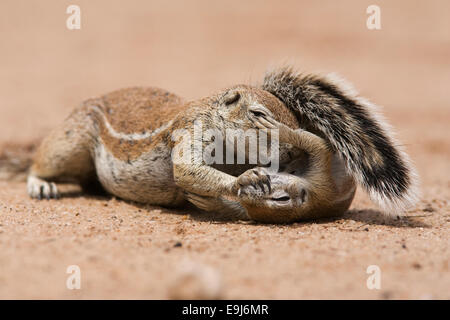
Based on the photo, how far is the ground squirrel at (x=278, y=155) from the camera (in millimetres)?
5457

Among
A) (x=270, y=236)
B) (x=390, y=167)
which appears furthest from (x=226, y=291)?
(x=390, y=167)

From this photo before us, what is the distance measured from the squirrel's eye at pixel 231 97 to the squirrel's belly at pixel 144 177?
0.89m

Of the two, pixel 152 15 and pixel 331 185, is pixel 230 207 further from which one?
pixel 152 15

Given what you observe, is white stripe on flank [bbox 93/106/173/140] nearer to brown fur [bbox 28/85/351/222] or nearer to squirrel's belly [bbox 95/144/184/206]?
brown fur [bbox 28/85/351/222]

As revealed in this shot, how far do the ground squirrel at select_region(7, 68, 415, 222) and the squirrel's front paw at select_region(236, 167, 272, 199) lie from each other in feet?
0.03

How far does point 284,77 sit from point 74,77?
509 inches

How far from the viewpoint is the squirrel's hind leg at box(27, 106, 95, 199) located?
7.20 m
